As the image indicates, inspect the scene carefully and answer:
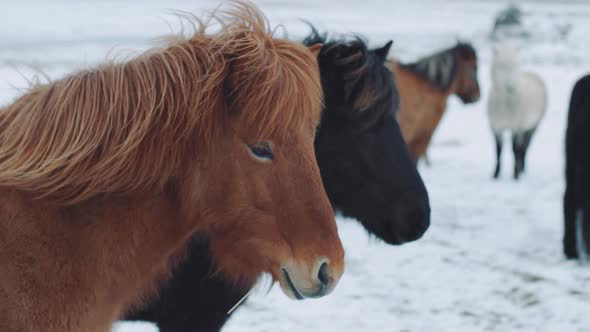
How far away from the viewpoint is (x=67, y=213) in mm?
1627

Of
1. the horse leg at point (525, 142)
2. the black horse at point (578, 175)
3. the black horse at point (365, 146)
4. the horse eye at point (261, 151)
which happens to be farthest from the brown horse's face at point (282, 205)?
the horse leg at point (525, 142)

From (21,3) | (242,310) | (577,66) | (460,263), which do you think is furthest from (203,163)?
(21,3)

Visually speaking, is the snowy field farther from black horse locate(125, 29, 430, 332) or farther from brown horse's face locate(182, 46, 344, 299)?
brown horse's face locate(182, 46, 344, 299)

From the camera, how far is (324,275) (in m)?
1.66

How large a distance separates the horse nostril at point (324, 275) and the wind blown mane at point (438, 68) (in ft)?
18.4

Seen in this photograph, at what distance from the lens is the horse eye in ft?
5.43

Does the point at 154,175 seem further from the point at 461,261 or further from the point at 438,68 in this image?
the point at 438,68

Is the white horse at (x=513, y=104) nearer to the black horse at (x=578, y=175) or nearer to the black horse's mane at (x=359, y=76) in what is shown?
the black horse at (x=578, y=175)

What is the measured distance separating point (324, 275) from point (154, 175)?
54 cm

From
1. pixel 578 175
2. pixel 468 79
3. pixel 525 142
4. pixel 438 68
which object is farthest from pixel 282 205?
pixel 525 142

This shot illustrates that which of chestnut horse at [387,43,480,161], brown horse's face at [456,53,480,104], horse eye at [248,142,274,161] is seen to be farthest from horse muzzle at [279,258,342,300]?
brown horse's face at [456,53,480,104]

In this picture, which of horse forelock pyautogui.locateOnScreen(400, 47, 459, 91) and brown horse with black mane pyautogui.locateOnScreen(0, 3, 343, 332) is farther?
horse forelock pyautogui.locateOnScreen(400, 47, 459, 91)

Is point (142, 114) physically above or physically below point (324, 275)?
above

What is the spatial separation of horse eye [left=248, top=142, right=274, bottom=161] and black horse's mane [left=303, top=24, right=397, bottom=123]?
126 centimetres
